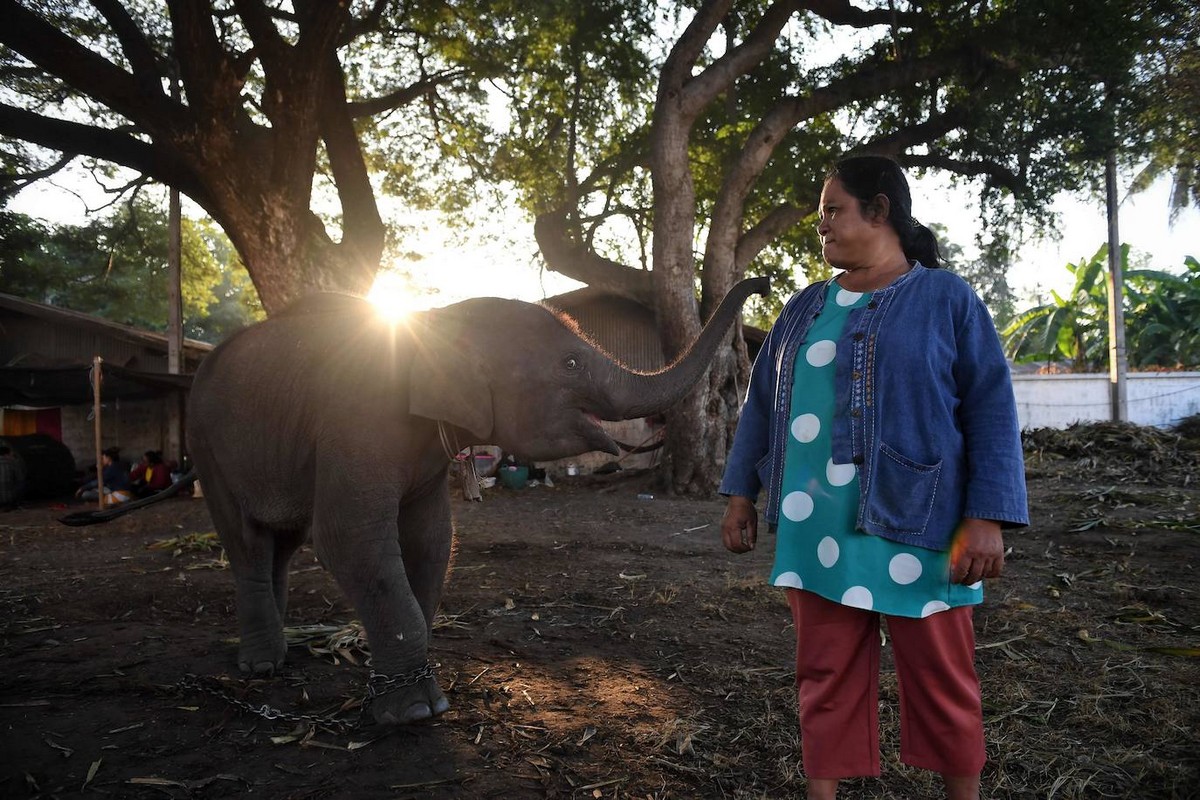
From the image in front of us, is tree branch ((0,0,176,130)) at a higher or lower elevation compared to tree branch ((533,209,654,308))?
higher

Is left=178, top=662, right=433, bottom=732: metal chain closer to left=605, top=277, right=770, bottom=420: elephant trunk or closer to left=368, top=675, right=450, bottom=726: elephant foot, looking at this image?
left=368, top=675, right=450, bottom=726: elephant foot

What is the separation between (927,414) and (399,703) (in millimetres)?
2383

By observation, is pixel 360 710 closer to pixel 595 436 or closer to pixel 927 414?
pixel 595 436

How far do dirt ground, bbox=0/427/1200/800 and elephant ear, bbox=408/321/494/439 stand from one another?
4.17 feet

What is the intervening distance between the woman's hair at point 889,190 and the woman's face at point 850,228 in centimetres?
2

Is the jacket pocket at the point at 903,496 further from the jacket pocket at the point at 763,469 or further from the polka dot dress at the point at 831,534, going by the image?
the jacket pocket at the point at 763,469

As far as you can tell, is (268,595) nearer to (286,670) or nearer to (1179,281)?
(286,670)

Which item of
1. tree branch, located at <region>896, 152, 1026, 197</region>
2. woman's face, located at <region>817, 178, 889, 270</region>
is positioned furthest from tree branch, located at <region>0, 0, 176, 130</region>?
tree branch, located at <region>896, 152, 1026, 197</region>

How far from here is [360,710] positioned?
11.4 feet

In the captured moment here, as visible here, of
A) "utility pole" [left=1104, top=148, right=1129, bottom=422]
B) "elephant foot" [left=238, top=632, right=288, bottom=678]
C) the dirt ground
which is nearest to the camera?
the dirt ground

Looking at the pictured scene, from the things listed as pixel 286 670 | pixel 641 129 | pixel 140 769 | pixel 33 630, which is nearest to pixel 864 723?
pixel 140 769

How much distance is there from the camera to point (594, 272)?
13.7 metres

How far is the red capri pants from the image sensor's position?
6.55 ft

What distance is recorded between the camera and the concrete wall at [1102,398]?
798 inches
